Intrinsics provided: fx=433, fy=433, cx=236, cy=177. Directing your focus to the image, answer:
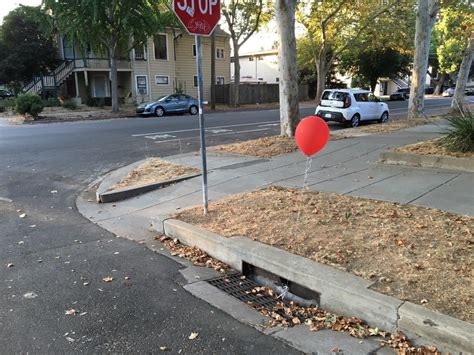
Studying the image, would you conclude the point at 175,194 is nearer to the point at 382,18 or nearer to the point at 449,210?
the point at 449,210

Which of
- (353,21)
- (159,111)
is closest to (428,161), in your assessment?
(159,111)

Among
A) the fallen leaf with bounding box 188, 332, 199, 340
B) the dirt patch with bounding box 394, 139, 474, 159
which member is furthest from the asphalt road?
the dirt patch with bounding box 394, 139, 474, 159

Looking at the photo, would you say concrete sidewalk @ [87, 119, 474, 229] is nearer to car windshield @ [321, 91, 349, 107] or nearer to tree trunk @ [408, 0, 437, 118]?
car windshield @ [321, 91, 349, 107]

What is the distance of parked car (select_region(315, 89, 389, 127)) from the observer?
17.5 m

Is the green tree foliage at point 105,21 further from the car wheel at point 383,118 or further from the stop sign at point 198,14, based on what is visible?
the stop sign at point 198,14

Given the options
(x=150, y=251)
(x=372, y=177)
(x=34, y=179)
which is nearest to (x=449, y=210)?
(x=372, y=177)

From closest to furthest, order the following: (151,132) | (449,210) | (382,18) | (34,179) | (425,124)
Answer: (449,210)
(34,179)
(425,124)
(151,132)
(382,18)

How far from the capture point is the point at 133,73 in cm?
3609

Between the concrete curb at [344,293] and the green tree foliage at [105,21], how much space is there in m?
22.4

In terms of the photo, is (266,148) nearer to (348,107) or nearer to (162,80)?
(348,107)

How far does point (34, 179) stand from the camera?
30.0ft

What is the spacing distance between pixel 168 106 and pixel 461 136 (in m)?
20.3

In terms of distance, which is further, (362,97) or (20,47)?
(20,47)

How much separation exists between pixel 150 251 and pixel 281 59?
24.8 ft
